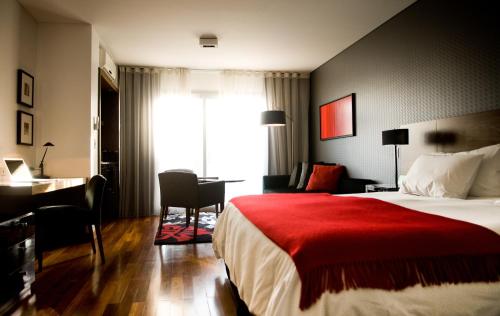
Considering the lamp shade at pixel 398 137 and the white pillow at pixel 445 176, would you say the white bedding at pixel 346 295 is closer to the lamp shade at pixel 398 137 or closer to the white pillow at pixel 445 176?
the white pillow at pixel 445 176

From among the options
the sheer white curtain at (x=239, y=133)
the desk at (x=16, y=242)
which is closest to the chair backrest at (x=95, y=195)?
the desk at (x=16, y=242)

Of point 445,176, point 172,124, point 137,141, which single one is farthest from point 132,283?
point 172,124

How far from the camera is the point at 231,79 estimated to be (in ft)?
20.5

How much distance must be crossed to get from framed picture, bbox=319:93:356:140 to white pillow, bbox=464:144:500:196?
2.41 metres

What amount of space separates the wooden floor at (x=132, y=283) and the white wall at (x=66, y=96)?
108cm

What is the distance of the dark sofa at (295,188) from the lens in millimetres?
4354

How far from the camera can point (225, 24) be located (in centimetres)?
412

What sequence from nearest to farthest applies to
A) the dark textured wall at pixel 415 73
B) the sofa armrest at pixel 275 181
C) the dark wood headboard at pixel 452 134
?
the dark wood headboard at pixel 452 134 → the dark textured wall at pixel 415 73 → the sofa armrest at pixel 275 181

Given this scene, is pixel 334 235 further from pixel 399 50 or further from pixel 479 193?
pixel 399 50

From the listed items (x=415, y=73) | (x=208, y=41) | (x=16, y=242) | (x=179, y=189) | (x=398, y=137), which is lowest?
(x=16, y=242)

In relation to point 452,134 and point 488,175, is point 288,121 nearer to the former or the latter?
point 452,134

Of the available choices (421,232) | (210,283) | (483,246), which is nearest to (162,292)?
(210,283)

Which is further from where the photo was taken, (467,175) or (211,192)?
(211,192)

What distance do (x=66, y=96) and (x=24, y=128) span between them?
0.66m
